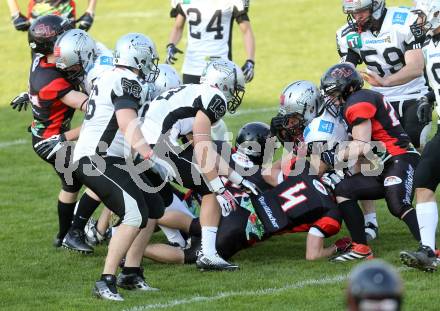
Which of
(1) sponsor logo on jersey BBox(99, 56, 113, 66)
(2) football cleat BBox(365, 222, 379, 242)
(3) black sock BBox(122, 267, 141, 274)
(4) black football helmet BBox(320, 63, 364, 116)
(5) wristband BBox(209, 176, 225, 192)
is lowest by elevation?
(2) football cleat BBox(365, 222, 379, 242)

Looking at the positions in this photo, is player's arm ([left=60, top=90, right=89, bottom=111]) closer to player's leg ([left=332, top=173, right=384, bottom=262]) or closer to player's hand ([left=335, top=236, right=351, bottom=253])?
player's leg ([left=332, top=173, right=384, bottom=262])

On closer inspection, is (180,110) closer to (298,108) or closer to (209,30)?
(298,108)

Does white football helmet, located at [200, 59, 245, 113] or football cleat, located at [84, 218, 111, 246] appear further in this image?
football cleat, located at [84, 218, 111, 246]

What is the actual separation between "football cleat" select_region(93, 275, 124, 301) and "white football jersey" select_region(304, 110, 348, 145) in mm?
2058

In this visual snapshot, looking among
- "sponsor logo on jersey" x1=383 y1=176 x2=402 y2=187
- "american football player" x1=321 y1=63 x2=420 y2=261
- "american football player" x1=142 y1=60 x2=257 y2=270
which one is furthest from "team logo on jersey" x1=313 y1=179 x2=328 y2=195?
"american football player" x1=142 y1=60 x2=257 y2=270

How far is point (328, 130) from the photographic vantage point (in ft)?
22.7

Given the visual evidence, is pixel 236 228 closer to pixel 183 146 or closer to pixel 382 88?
pixel 183 146

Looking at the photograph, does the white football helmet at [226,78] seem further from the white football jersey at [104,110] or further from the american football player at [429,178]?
the american football player at [429,178]

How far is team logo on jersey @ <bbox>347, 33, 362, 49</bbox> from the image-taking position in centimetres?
794

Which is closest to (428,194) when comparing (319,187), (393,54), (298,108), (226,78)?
(319,187)

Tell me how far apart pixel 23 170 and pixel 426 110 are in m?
5.07

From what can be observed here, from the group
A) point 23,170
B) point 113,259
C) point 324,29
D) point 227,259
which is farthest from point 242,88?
point 324,29

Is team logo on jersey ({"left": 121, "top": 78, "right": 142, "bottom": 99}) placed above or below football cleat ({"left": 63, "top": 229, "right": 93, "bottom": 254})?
above

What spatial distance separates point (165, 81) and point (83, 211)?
1269 millimetres
